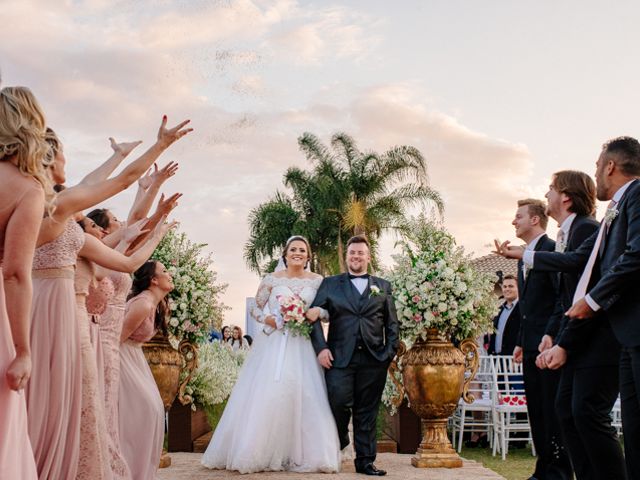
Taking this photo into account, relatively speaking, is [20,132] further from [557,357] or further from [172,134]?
[557,357]

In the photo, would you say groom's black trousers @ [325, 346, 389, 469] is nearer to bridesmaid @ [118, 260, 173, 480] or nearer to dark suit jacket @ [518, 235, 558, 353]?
dark suit jacket @ [518, 235, 558, 353]

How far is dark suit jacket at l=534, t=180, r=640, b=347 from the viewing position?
421 centimetres

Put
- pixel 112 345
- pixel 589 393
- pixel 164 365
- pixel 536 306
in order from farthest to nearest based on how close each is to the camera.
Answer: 1. pixel 164 365
2. pixel 536 306
3. pixel 112 345
4. pixel 589 393

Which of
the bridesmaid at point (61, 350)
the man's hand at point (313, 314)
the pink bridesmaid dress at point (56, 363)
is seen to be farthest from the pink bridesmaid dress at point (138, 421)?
the man's hand at point (313, 314)

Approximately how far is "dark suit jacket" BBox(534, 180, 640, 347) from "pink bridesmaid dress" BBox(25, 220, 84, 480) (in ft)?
9.77

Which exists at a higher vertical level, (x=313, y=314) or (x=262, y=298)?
(x=262, y=298)

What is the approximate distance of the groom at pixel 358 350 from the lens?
837 centimetres

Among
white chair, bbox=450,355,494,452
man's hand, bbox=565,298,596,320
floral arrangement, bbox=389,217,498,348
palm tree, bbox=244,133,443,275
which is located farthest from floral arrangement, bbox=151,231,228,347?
palm tree, bbox=244,133,443,275

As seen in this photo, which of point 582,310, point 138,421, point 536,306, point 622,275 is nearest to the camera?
point 622,275

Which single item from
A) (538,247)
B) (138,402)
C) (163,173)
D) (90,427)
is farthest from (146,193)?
(538,247)

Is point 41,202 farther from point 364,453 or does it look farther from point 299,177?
point 299,177

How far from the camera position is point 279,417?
8242mm

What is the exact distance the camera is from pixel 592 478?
16.3ft

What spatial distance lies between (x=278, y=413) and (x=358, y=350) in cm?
112
